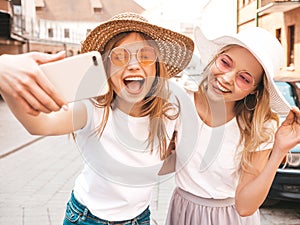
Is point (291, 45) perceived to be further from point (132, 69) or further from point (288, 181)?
point (132, 69)

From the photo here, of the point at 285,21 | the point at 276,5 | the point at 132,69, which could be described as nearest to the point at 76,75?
the point at 132,69

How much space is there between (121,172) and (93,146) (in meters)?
0.15

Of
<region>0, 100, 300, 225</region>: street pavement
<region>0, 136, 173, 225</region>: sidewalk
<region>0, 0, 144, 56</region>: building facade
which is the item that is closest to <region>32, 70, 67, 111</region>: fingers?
<region>0, 100, 300, 225</region>: street pavement

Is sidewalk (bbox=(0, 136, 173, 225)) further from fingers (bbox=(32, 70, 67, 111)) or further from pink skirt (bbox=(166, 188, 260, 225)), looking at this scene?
fingers (bbox=(32, 70, 67, 111))

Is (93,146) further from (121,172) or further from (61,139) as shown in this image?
(61,139)

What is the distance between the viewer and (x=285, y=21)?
1873 centimetres

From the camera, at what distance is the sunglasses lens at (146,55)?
162 cm

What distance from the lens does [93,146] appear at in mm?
1699

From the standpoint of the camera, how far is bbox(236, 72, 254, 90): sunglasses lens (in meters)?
1.83

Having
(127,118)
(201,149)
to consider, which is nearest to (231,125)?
(201,149)

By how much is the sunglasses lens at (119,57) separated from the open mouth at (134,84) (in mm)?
60

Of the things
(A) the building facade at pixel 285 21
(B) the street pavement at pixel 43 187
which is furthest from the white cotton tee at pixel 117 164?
(A) the building facade at pixel 285 21

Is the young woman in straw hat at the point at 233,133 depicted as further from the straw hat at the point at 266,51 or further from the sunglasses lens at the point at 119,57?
the sunglasses lens at the point at 119,57

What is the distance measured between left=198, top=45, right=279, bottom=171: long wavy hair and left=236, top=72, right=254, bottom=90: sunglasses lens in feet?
0.23
